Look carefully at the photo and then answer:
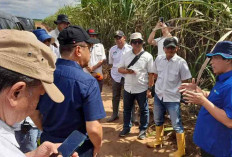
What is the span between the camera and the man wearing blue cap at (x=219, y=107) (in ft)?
5.98

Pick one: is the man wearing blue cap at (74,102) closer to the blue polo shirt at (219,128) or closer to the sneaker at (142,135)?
the blue polo shirt at (219,128)

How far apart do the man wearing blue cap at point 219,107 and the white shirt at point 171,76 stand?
3.38 ft

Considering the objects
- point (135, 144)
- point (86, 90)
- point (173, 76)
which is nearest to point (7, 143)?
point (86, 90)

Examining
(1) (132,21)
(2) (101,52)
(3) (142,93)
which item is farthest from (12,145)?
(1) (132,21)

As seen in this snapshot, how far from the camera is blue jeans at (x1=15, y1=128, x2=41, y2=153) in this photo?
2363 mm

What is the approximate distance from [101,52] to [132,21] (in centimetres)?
176

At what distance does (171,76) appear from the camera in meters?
3.08

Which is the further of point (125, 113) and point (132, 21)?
point (132, 21)

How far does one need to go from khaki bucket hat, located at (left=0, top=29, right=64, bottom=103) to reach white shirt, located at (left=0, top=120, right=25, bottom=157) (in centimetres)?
20

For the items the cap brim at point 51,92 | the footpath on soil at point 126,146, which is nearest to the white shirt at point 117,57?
the footpath on soil at point 126,146

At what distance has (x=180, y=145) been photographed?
3113 mm

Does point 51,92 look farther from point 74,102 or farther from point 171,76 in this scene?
point 171,76

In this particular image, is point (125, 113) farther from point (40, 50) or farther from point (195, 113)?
point (40, 50)

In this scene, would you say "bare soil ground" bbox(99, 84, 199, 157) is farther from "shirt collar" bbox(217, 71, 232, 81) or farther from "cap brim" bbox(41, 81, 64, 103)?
"cap brim" bbox(41, 81, 64, 103)
